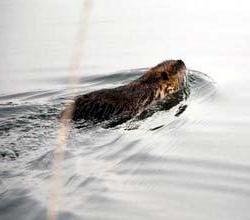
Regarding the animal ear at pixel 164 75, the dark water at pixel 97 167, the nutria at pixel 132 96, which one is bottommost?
the dark water at pixel 97 167

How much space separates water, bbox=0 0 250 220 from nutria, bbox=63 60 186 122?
0.15 metres

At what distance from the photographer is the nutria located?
5000 mm

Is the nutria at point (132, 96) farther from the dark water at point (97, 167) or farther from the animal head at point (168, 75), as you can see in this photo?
the dark water at point (97, 167)

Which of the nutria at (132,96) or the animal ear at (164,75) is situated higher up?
the animal ear at (164,75)

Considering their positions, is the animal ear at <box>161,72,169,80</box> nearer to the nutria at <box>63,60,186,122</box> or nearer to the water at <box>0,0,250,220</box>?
the nutria at <box>63,60,186,122</box>

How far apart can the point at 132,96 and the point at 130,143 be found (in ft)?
2.61

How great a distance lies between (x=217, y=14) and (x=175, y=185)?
456 inches

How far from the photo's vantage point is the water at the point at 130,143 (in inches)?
135

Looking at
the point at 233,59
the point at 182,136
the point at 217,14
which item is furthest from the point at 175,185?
the point at 217,14

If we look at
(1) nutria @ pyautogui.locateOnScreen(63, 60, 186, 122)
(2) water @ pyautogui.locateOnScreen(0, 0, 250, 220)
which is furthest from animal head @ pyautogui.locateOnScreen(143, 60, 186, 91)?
(2) water @ pyautogui.locateOnScreen(0, 0, 250, 220)

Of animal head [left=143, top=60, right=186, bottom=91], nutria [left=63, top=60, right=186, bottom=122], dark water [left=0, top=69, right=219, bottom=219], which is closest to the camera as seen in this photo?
dark water [left=0, top=69, right=219, bottom=219]

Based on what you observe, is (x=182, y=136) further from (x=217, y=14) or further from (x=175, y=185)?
(x=217, y=14)

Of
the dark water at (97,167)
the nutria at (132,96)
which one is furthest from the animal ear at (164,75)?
the dark water at (97,167)

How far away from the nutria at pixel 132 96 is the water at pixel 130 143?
15 cm
